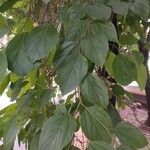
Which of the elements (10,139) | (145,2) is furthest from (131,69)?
(10,139)

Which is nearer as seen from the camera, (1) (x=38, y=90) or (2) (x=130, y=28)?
(1) (x=38, y=90)

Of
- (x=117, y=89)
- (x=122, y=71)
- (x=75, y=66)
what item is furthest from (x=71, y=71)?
(x=117, y=89)

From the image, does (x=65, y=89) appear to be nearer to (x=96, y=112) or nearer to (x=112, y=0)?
(x=96, y=112)

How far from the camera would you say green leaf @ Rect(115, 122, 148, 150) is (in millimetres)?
488

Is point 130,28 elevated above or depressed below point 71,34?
below

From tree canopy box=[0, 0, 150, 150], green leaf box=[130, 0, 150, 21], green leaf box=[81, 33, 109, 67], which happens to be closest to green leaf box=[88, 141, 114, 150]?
tree canopy box=[0, 0, 150, 150]

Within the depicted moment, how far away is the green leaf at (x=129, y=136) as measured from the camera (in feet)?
1.60

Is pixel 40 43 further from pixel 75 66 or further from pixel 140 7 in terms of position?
pixel 140 7

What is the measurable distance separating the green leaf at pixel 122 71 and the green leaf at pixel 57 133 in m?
0.13

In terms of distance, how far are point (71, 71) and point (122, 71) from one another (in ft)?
0.40

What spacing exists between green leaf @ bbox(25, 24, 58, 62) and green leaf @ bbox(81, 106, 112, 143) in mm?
103

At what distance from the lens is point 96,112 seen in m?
0.48

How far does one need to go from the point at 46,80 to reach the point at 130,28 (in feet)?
1.09

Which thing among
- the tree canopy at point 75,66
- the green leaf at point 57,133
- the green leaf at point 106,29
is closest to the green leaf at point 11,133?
the tree canopy at point 75,66
